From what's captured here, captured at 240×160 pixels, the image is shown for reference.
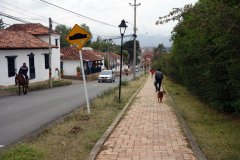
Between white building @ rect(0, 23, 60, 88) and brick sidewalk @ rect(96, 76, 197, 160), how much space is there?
1444cm

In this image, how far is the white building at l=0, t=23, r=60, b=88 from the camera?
19.8 m

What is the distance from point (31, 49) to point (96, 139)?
20193 millimetres

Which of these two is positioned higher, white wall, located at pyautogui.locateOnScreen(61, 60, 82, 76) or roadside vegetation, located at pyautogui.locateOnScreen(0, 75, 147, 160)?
white wall, located at pyautogui.locateOnScreen(61, 60, 82, 76)

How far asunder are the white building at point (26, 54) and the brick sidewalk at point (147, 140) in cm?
1444

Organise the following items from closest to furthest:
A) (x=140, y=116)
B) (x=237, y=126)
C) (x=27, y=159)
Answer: (x=27, y=159) < (x=237, y=126) < (x=140, y=116)

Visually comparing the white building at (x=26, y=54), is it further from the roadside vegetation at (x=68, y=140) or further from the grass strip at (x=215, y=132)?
the grass strip at (x=215, y=132)

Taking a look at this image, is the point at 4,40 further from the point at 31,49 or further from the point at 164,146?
the point at 164,146

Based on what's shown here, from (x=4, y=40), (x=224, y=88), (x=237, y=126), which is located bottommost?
(x=237, y=126)

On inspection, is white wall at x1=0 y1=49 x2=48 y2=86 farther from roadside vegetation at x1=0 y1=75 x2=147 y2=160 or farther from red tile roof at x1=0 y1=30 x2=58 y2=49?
roadside vegetation at x1=0 y1=75 x2=147 y2=160

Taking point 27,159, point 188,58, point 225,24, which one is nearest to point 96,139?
point 27,159

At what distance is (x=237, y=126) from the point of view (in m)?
7.59

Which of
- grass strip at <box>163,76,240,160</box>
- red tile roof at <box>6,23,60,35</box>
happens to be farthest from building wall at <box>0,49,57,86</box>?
grass strip at <box>163,76,240,160</box>

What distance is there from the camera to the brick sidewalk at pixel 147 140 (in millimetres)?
4938

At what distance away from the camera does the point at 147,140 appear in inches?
233
